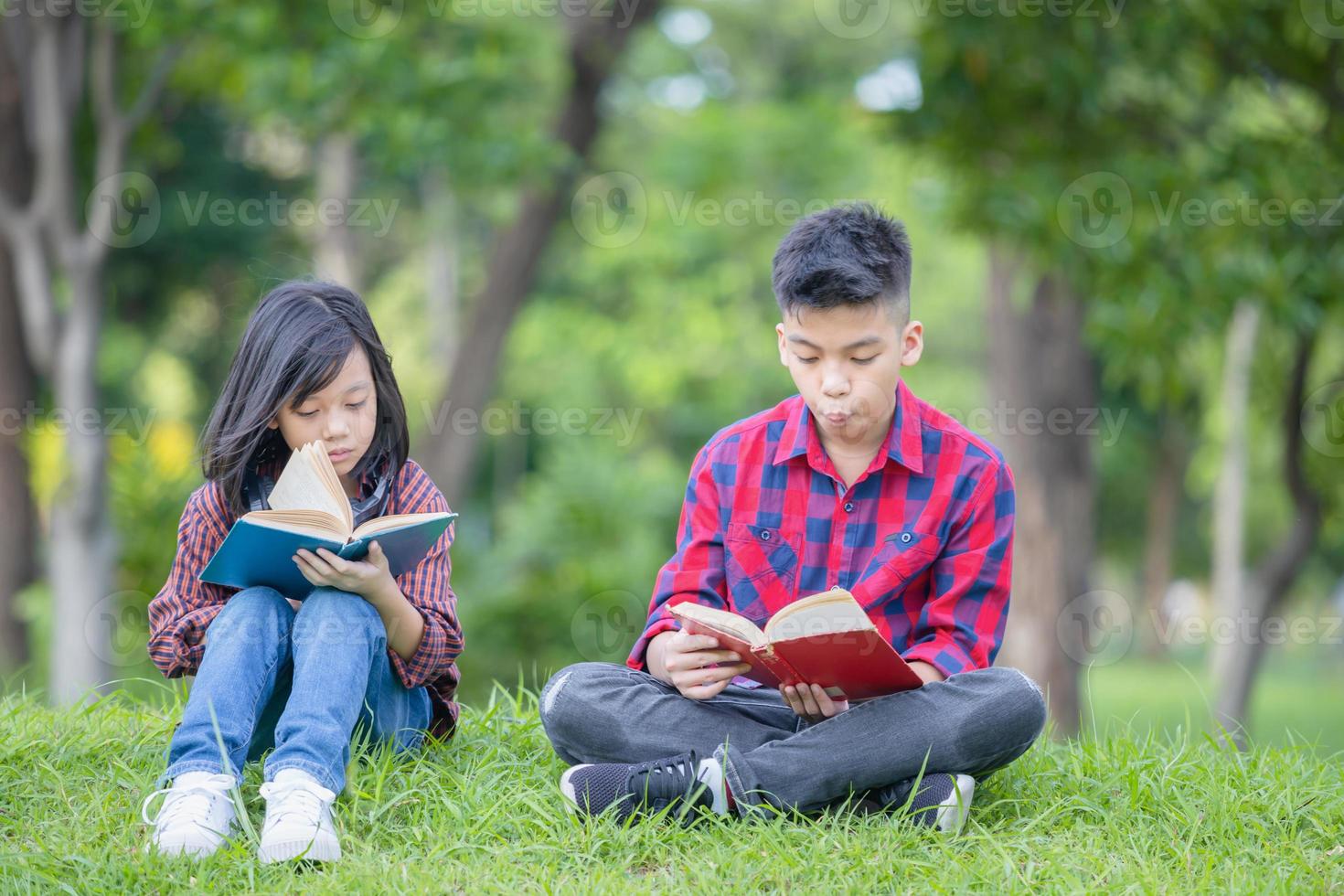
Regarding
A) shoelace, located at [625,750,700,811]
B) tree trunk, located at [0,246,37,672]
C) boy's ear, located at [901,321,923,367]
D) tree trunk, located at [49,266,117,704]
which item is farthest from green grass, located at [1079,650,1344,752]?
tree trunk, located at [0,246,37,672]

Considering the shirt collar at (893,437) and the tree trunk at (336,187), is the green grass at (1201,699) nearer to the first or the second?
the shirt collar at (893,437)

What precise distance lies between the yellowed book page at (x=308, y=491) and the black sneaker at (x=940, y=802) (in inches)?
47.0

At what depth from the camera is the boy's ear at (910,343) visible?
2.74 metres

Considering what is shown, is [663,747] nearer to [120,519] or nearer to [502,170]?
[502,170]

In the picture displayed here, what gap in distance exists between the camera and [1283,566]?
7.02 meters

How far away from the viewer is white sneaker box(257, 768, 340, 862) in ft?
7.23

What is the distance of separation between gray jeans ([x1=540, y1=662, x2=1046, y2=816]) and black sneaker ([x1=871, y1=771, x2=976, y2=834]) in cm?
3

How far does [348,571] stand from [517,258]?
606 cm

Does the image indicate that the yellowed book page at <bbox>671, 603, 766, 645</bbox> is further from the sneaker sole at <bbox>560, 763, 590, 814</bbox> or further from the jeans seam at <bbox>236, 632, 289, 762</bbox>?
the jeans seam at <bbox>236, 632, 289, 762</bbox>

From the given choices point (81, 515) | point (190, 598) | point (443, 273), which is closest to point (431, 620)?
point (190, 598)

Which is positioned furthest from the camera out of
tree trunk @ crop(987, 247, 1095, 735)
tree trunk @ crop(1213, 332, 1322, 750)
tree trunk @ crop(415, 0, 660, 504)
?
tree trunk @ crop(415, 0, 660, 504)

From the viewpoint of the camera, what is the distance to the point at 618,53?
810 centimetres

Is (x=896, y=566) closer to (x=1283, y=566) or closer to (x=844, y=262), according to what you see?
(x=844, y=262)

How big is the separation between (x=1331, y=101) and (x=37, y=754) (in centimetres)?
552
